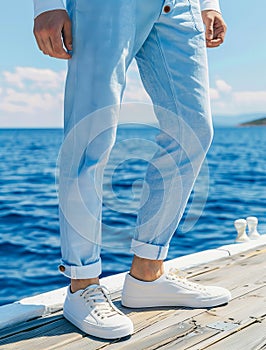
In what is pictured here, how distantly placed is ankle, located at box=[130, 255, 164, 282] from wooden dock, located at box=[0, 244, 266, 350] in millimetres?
83

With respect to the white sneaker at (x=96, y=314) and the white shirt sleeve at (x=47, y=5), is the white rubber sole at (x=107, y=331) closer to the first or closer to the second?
the white sneaker at (x=96, y=314)

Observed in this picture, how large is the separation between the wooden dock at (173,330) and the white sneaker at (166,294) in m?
0.02

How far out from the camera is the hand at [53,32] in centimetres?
132

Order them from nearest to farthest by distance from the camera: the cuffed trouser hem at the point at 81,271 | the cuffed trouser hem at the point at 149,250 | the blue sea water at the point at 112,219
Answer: the cuffed trouser hem at the point at 81,271 < the cuffed trouser hem at the point at 149,250 < the blue sea water at the point at 112,219

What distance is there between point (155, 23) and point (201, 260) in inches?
36.4

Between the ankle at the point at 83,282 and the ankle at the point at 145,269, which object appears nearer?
the ankle at the point at 83,282

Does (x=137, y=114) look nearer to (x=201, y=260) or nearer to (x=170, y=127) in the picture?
(x=170, y=127)

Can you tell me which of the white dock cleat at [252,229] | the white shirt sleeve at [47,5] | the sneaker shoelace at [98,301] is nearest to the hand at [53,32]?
the white shirt sleeve at [47,5]

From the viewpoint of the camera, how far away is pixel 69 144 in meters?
1.40

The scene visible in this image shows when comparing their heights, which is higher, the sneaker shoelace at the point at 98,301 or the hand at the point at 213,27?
the hand at the point at 213,27

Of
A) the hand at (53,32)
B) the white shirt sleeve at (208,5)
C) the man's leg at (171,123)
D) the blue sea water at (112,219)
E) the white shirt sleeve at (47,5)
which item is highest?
the white shirt sleeve at (208,5)

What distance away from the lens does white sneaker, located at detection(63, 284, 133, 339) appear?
1.39 metres

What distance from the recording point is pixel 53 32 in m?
1.31

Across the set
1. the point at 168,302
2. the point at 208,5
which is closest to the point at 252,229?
the point at 168,302
